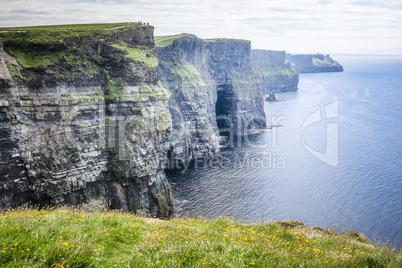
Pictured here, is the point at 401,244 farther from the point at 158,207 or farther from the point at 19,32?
the point at 19,32

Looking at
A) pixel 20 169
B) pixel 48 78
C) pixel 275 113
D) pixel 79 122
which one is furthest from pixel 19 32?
pixel 275 113

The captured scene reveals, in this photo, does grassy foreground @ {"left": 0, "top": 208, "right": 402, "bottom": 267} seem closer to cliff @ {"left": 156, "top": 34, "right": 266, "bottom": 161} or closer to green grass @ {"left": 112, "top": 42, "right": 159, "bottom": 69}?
green grass @ {"left": 112, "top": 42, "right": 159, "bottom": 69}

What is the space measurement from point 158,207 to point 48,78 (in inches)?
912

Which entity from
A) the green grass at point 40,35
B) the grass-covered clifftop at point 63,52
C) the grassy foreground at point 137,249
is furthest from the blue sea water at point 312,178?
the green grass at point 40,35

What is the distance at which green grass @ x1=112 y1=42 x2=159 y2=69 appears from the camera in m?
43.8

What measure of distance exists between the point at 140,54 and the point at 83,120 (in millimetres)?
13830

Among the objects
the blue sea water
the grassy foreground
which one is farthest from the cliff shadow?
the grassy foreground

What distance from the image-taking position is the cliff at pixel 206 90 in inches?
3027

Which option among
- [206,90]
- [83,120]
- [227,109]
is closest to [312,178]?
[206,90]

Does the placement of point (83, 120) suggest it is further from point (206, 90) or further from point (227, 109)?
point (227, 109)

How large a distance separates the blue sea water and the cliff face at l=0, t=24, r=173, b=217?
11743 millimetres

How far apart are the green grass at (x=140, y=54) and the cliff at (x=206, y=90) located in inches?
1088

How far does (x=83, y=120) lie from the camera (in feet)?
127

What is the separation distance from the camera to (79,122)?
38.2 m
